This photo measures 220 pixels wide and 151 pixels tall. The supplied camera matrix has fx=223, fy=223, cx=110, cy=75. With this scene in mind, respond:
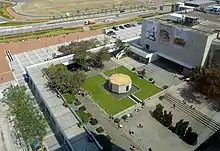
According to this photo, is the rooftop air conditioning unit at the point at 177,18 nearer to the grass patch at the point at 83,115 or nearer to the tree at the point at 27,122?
the grass patch at the point at 83,115

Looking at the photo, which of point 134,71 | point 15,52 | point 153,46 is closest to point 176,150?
point 134,71

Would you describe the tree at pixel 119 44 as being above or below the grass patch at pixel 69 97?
above

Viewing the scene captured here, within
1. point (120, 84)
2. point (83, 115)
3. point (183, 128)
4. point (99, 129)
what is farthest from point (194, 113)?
point (83, 115)

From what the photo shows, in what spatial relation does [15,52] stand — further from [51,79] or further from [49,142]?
[49,142]

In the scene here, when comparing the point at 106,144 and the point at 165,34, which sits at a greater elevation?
the point at 165,34

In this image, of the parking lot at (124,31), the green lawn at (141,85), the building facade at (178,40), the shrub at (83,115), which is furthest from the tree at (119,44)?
the shrub at (83,115)

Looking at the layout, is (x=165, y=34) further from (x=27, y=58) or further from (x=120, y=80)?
(x=27, y=58)
